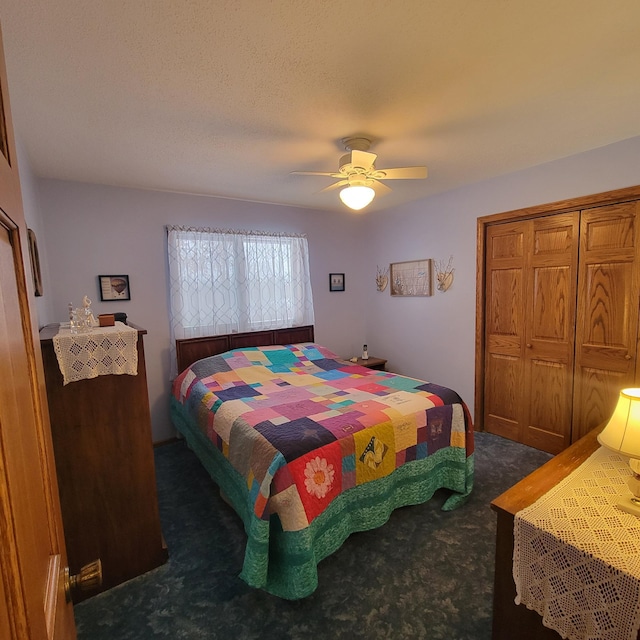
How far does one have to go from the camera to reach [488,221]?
10.6 feet

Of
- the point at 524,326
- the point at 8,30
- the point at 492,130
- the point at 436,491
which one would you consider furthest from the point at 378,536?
the point at 8,30

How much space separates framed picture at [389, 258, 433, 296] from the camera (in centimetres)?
380

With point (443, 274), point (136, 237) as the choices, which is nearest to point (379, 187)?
point (443, 274)

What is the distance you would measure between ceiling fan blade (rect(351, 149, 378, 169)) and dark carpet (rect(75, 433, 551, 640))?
7.20 ft

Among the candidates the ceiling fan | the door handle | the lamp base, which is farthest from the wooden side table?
the ceiling fan

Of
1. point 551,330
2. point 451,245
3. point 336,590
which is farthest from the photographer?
point 451,245

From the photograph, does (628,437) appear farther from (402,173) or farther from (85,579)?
(402,173)

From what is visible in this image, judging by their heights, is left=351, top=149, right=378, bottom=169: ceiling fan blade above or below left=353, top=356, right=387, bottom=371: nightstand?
above

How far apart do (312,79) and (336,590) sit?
7.90ft

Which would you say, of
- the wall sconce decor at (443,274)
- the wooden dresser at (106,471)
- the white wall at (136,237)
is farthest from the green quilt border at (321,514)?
the wall sconce decor at (443,274)

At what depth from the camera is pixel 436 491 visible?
2498mm

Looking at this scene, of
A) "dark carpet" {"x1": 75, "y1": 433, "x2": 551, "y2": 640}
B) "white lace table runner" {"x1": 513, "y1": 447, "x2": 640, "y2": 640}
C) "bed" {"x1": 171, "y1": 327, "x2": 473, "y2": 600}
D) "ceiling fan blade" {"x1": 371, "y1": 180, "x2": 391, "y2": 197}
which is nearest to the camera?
"white lace table runner" {"x1": 513, "y1": 447, "x2": 640, "y2": 640}

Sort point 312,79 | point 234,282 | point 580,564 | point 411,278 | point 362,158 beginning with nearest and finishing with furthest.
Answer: point 580,564
point 312,79
point 362,158
point 234,282
point 411,278

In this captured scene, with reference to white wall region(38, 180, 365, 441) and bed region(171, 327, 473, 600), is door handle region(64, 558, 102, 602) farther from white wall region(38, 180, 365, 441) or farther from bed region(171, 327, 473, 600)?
white wall region(38, 180, 365, 441)
